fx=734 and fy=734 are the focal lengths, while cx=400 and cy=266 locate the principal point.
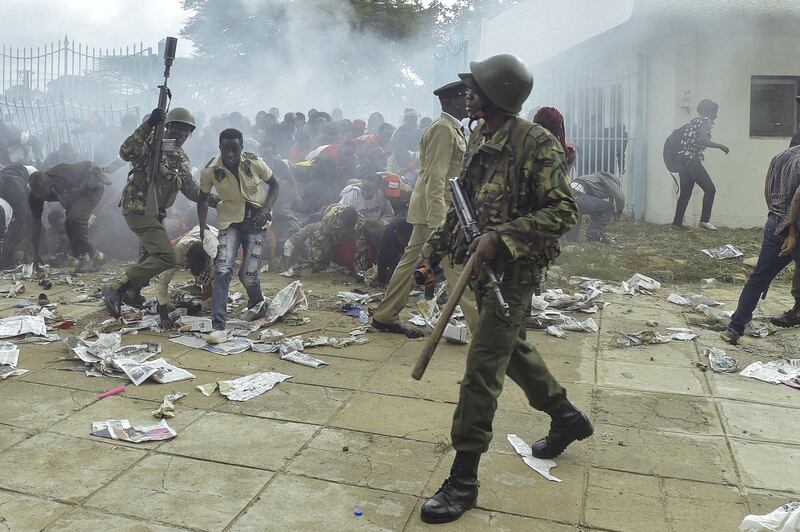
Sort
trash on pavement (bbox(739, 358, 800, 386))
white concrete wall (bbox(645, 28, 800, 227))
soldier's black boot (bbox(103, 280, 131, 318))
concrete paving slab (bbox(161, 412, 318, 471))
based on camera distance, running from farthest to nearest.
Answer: white concrete wall (bbox(645, 28, 800, 227)) → soldier's black boot (bbox(103, 280, 131, 318)) → trash on pavement (bbox(739, 358, 800, 386)) → concrete paving slab (bbox(161, 412, 318, 471))

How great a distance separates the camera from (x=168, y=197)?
20.4 ft

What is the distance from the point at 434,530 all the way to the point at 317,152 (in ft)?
28.8

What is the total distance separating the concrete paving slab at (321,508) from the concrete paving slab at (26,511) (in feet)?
2.45

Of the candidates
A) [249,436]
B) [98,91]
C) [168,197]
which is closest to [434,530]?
[249,436]

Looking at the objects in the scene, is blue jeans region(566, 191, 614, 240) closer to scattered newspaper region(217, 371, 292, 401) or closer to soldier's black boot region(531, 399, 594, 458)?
scattered newspaper region(217, 371, 292, 401)

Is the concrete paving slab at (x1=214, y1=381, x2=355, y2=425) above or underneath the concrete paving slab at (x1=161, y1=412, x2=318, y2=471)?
underneath

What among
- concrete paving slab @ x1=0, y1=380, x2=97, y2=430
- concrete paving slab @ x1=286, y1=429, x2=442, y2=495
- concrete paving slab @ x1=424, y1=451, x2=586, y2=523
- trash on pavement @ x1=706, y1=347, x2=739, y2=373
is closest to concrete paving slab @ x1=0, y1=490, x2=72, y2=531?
concrete paving slab @ x1=0, y1=380, x2=97, y2=430

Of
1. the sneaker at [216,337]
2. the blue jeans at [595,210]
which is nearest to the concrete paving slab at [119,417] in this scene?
the sneaker at [216,337]

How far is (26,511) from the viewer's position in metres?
2.97

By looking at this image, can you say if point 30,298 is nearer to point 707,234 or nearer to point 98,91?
point 98,91

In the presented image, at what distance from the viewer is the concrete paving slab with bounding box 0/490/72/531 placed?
2.87m

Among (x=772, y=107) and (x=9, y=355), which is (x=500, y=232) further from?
(x=772, y=107)

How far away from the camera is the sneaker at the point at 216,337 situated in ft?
18.3

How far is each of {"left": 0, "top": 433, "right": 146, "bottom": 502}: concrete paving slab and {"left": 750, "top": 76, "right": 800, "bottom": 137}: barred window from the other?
38.0ft
